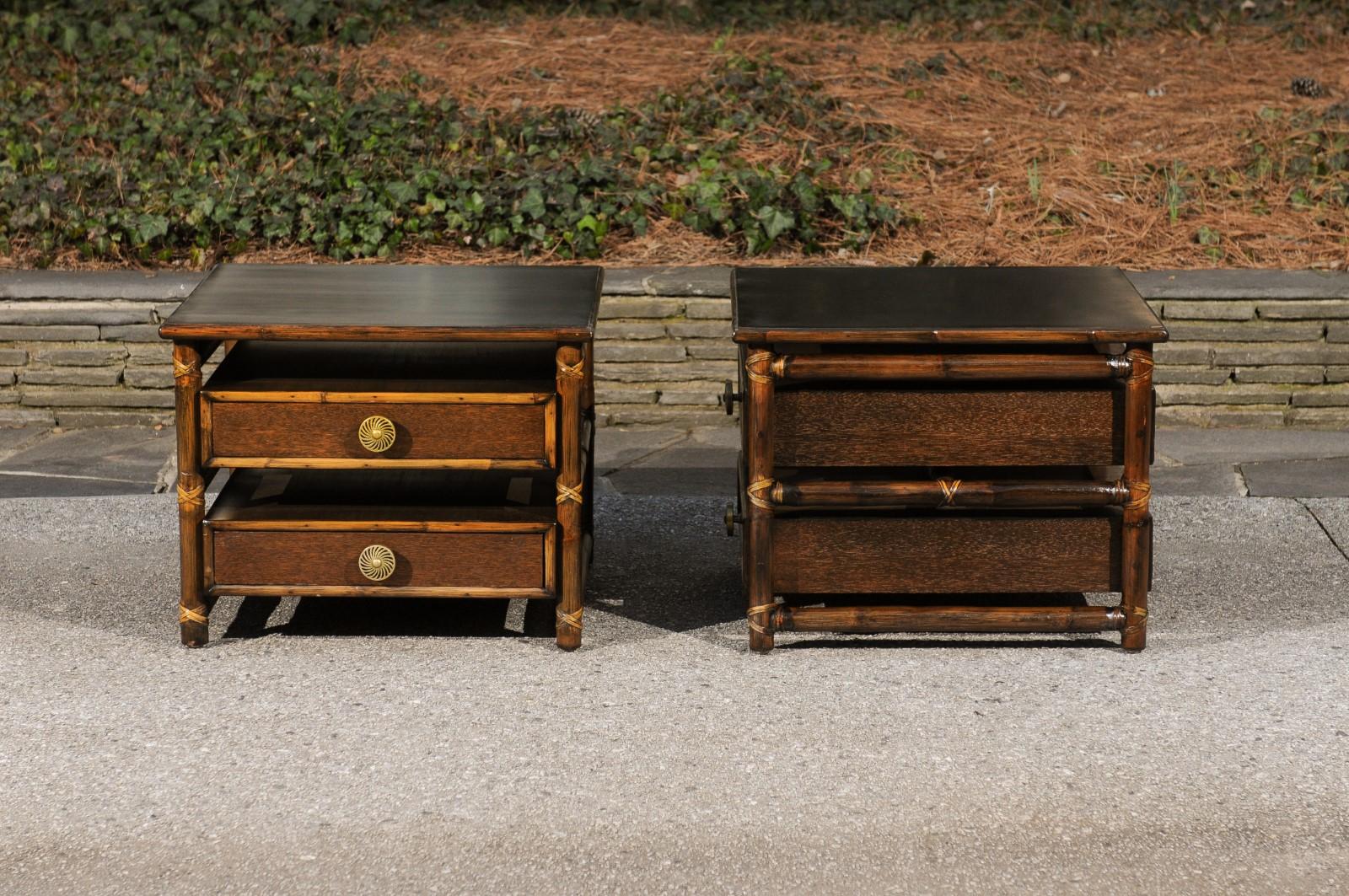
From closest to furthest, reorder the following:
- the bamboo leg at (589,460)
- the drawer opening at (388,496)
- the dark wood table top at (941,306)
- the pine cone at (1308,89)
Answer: the dark wood table top at (941,306), the drawer opening at (388,496), the bamboo leg at (589,460), the pine cone at (1308,89)

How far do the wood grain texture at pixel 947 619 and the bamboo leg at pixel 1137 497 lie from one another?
0.05 meters

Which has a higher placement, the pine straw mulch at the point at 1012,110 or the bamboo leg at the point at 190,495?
the pine straw mulch at the point at 1012,110

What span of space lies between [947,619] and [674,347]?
2.34m

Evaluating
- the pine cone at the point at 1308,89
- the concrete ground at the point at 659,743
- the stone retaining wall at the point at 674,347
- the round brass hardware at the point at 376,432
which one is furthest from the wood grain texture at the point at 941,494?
the pine cone at the point at 1308,89

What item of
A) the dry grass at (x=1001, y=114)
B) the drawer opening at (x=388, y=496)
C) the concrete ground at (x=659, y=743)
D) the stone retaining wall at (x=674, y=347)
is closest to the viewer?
the concrete ground at (x=659, y=743)

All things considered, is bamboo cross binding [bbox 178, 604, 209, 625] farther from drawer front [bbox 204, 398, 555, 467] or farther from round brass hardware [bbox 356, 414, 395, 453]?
round brass hardware [bbox 356, 414, 395, 453]

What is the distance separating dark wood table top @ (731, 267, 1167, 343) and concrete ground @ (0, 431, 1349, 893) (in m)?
0.79

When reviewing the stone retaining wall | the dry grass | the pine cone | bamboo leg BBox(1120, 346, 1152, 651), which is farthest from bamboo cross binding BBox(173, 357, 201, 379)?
the pine cone

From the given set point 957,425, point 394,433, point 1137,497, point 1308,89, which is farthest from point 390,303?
point 1308,89

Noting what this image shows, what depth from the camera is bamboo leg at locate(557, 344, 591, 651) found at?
12.2 feet

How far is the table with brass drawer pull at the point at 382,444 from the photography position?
147 inches

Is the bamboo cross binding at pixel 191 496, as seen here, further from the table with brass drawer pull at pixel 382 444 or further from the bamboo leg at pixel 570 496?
the bamboo leg at pixel 570 496

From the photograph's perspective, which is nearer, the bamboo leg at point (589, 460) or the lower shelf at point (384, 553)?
the lower shelf at point (384, 553)

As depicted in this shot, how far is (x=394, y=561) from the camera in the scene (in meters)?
3.84
